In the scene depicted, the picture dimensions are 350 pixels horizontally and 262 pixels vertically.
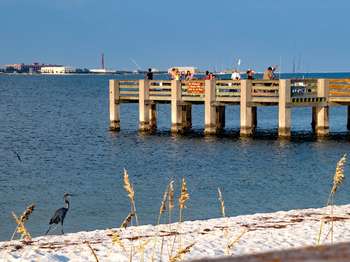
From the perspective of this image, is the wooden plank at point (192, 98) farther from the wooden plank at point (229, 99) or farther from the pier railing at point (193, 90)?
the wooden plank at point (229, 99)

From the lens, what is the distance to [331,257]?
1110 mm

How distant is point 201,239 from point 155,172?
608 inches

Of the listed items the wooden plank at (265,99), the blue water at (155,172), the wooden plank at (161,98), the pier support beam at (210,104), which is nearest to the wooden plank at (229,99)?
the pier support beam at (210,104)

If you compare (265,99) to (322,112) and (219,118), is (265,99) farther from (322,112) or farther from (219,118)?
(219,118)

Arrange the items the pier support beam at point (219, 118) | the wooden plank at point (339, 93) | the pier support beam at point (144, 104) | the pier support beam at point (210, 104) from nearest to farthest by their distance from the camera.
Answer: the wooden plank at point (339, 93) < the pier support beam at point (210, 104) < the pier support beam at point (144, 104) < the pier support beam at point (219, 118)

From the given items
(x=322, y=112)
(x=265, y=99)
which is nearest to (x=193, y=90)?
(x=265, y=99)

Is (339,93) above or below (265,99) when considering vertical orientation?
above

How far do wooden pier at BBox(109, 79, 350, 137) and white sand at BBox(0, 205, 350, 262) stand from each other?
69.7 ft

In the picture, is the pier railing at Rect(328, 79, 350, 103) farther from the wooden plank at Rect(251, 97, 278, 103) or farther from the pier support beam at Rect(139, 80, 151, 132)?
the pier support beam at Rect(139, 80, 151, 132)

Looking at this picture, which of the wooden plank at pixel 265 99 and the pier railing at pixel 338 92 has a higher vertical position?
the pier railing at pixel 338 92

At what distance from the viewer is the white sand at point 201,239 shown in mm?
11125

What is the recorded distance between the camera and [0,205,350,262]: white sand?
1112cm

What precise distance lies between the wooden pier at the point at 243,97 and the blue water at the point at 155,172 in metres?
0.87

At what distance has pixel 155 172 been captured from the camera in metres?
27.8
